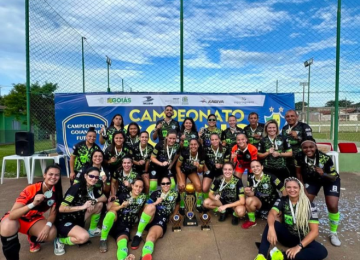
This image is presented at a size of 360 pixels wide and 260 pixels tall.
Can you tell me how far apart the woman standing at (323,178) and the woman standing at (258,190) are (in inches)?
15.4

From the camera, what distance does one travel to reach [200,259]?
2.65 meters

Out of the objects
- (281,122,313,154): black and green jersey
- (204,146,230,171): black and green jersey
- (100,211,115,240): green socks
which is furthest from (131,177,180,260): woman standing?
(281,122,313,154): black and green jersey

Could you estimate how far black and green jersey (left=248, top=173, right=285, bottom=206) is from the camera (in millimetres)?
3407

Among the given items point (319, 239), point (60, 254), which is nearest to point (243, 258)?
point (319, 239)

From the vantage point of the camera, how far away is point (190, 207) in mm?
3658

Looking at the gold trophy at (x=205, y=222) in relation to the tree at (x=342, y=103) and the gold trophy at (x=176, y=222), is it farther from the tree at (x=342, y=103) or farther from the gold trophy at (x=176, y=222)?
the tree at (x=342, y=103)

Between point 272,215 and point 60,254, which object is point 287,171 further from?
point 60,254

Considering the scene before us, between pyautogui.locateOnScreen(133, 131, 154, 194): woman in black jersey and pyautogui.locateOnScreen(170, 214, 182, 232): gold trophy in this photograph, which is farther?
pyautogui.locateOnScreen(133, 131, 154, 194): woman in black jersey

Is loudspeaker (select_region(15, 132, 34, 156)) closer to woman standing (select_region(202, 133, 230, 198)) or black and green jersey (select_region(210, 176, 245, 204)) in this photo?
woman standing (select_region(202, 133, 230, 198))

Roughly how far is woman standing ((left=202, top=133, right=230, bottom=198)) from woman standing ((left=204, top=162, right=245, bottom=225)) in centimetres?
46

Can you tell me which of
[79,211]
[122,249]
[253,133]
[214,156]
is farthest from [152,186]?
[253,133]

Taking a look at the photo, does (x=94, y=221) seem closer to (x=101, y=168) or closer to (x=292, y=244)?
(x=101, y=168)

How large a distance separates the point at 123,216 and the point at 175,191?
0.81 m

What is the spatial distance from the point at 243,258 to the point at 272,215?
22.6 inches
